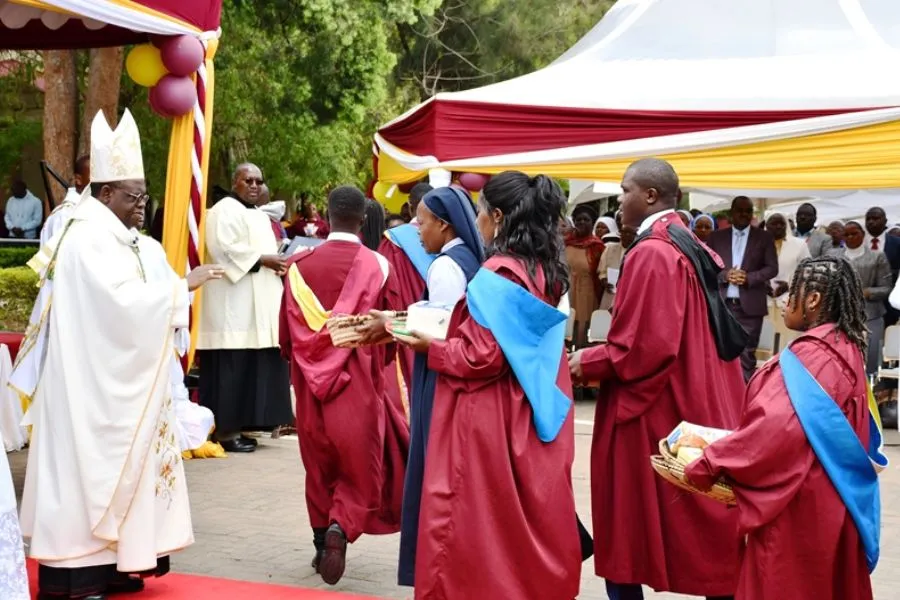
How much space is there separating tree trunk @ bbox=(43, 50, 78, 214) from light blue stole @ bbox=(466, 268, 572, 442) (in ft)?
39.4

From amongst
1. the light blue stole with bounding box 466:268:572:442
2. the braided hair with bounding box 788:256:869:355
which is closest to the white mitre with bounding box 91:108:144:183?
the light blue stole with bounding box 466:268:572:442

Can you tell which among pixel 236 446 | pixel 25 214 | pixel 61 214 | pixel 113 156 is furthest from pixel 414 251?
pixel 25 214

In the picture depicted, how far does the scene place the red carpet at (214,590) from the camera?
6.21m

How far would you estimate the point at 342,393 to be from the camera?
22.2 feet

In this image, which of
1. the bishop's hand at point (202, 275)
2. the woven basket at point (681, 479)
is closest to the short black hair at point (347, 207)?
the bishop's hand at point (202, 275)

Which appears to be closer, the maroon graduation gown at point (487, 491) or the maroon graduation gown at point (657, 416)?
the maroon graduation gown at point (487, 491)

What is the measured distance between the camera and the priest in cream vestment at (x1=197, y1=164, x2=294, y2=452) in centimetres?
1002

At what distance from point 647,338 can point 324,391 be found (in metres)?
1.99

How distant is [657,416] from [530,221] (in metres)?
1.02

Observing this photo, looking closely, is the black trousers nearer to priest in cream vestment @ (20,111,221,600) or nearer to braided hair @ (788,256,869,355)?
priest in cream vestment @ (20,111,221,600)

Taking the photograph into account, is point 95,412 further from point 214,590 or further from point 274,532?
point 274,532

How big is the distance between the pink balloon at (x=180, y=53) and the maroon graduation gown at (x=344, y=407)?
1993 millimetres

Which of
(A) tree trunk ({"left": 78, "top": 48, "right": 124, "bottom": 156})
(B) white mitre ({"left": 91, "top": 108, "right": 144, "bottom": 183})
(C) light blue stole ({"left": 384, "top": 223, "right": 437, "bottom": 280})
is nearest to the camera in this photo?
(B) white mitre ({"left": 91, "top": 108, "right": 144, "bottom": 183})

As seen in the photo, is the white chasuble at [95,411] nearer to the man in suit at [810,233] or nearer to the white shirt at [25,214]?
the man in suit at [810,233]
